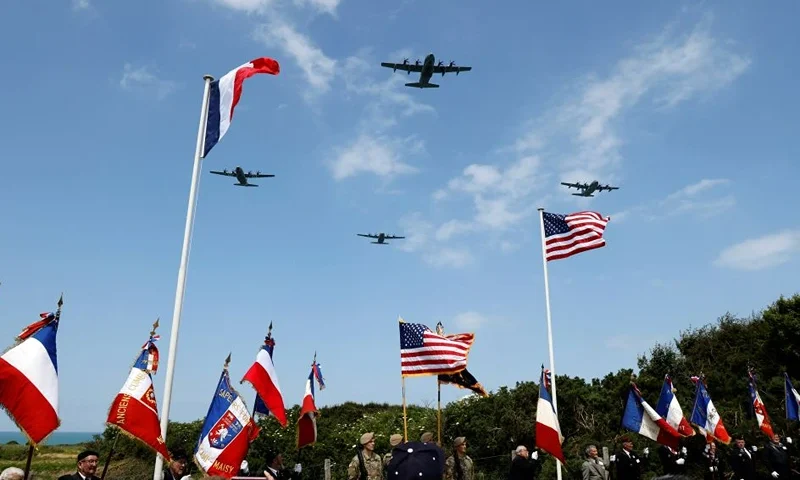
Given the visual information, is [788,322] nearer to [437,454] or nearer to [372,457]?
[372,457]

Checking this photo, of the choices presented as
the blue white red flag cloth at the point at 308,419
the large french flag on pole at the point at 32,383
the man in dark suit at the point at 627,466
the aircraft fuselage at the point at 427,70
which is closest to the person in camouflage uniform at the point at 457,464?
the blue white red flag cloth at the point at 308,419

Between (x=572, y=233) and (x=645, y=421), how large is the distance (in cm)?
498

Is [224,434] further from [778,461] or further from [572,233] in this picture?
[778,461]

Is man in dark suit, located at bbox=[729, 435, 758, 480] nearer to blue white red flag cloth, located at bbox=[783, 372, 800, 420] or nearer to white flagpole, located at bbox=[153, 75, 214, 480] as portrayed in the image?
blue white red flag cloth, located at bbox=[783, 372, 800, 420]

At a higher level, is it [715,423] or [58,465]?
[715,423]

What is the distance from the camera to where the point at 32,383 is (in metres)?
7.47

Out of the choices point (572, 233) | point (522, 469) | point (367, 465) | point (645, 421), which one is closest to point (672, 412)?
point (645, 421)

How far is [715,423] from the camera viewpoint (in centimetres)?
1542

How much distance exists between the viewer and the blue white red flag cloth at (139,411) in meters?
8.18

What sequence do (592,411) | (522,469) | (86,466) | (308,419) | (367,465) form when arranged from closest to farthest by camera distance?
(86,466) < (367,465) < (522,469) < (308,419) < (592,411)

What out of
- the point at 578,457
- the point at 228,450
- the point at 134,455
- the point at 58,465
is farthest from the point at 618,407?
the point at 58,465

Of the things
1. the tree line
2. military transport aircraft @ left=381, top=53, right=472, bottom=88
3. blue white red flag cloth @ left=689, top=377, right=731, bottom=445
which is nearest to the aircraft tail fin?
military transport aircraft @ left=381, top=53, right=472, bottom=88

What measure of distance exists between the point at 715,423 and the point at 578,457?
5.39 m

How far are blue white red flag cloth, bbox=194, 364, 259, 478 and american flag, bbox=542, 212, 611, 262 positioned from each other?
921cm
